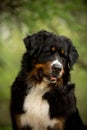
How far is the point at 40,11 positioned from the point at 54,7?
1.23 feet

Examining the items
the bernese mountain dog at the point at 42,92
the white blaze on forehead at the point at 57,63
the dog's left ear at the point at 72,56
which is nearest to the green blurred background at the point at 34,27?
the dog's left ear at the point at 72,56

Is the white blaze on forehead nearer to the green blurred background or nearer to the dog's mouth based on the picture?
the dog's mouth

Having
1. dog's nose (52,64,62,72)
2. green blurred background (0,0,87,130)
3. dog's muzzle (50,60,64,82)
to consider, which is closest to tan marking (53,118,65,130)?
dog's muzzle (50,60,64,82)

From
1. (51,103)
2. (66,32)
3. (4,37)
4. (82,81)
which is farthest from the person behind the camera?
(82,81)

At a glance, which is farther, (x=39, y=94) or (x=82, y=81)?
(x=82, y=81)

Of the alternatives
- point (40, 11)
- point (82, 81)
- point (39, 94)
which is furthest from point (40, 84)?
point (82, 81)

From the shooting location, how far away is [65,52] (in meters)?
10.4

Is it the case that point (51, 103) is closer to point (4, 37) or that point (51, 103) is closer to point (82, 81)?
point (4, 37)

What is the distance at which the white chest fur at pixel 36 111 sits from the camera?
10.3 metres

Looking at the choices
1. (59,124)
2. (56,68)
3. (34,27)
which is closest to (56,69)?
(56,68)

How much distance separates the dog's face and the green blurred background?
317 cm

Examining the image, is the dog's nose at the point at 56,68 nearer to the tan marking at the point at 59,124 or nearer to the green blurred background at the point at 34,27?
the tan marking at the point at 59,124

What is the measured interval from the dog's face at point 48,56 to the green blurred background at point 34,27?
3167 mm

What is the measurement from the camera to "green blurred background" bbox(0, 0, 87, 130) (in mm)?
15631
